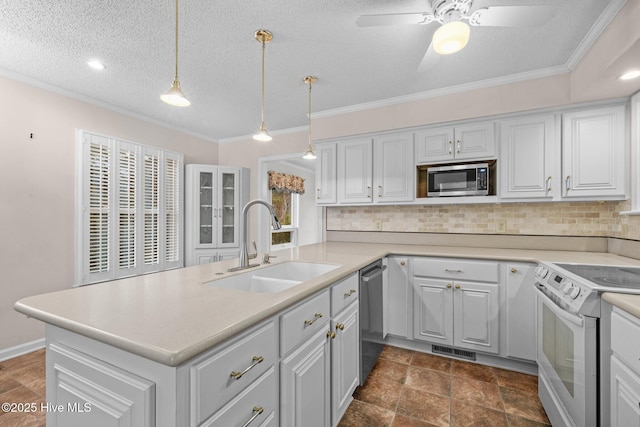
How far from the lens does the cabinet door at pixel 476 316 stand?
2.18m

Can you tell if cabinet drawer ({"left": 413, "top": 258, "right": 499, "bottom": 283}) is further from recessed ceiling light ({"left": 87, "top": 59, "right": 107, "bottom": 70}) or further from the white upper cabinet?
recessed ceiling light ({"left": 87, "top": 59, "right": 107, "bottom": 70})

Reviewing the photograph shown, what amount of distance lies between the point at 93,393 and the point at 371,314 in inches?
64.4

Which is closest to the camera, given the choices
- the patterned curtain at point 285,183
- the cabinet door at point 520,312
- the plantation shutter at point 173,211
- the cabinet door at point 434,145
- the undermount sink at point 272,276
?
the undermount sink at point 272,276

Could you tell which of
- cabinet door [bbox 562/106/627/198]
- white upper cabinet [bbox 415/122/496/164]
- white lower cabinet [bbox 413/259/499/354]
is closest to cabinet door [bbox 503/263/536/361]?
white lower cabinet [bbox 413/259/499/354]

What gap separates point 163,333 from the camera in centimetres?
77

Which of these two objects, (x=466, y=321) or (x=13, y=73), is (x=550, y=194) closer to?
(x=466, y=321)

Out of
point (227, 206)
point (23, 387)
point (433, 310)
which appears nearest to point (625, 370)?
point (433, 310)

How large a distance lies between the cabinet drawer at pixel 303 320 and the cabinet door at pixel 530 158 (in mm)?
2027

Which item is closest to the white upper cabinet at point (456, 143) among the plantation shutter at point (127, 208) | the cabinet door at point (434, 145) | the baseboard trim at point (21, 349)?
the cabinet door at point (434, 145)

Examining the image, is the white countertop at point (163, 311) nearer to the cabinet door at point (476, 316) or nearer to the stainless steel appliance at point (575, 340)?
the stainless steel appliance at point (575, 340)

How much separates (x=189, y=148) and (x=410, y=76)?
3187mm

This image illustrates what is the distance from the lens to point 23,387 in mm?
2002

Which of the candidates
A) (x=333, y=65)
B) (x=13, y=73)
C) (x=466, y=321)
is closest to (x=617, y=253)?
(x=466, y=321)

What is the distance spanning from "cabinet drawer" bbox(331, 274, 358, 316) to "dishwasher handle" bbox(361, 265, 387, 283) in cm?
13
